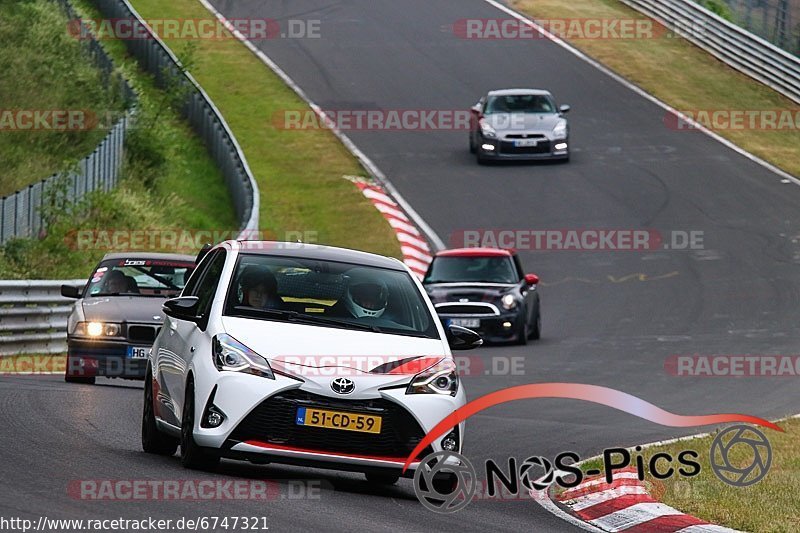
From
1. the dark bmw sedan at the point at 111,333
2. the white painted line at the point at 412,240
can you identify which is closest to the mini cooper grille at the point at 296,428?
the dark bmw sedan at the point at 111,333

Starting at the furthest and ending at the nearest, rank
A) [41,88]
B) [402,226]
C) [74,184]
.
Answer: [41,88] → [402,226] → [74,184]

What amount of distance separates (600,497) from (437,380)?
4.28ft

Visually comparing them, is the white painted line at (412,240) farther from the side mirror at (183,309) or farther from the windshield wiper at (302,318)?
the windshield wiper at (302,318)

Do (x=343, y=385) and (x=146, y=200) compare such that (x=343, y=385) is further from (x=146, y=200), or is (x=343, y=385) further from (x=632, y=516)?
(x=146, y=200)

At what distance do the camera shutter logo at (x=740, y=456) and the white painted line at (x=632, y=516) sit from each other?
3.53 feet

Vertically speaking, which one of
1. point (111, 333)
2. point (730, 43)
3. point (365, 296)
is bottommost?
point (111, 333)

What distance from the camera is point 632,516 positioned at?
9250 millimetres

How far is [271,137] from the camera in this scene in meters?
39.5

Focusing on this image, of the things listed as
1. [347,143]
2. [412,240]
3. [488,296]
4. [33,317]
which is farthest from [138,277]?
[347,143]

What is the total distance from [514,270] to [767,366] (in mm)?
5036

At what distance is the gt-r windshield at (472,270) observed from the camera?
23469mm

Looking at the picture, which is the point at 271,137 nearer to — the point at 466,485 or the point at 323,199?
the point at 323,199

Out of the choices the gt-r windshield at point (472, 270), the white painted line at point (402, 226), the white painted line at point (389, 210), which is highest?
the gt-r windshield at point (472, 270)

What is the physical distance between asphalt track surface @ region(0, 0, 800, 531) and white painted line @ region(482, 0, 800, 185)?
1.31 ft
